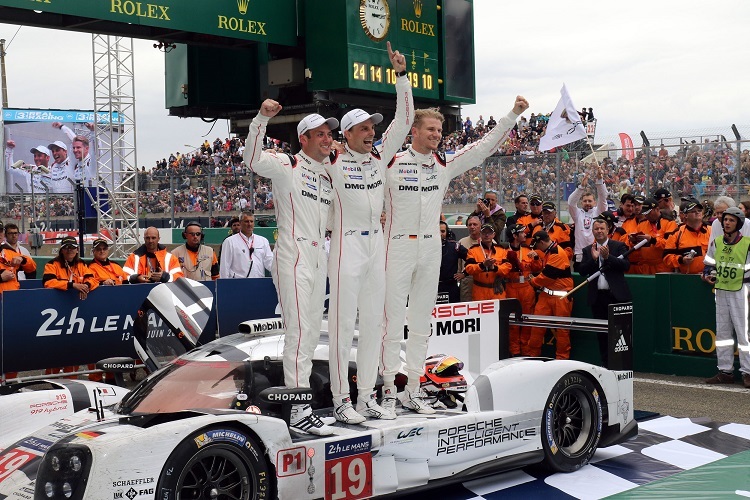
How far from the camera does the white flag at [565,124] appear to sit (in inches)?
424

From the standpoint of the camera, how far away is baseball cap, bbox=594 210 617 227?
10.6m

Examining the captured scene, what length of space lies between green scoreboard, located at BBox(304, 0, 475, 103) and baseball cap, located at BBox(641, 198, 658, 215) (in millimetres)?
7067

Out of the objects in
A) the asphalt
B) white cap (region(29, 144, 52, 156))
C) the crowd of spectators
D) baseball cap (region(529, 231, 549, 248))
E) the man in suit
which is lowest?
the asphalt

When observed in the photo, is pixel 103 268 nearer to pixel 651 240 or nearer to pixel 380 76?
pixel 651 240

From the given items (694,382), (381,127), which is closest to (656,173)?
(694,382)

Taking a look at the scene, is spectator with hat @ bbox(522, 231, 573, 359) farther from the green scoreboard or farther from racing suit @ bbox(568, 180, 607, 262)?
the green scoreboard

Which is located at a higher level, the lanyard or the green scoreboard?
the green scoreboard

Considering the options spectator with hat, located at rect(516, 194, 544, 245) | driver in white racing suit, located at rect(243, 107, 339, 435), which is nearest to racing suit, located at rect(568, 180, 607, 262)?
spectator with hat, located at rect(516, 194, 544, 245)

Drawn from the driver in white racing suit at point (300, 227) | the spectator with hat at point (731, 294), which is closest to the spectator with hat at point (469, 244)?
the spectator with hat at point (731, 294)

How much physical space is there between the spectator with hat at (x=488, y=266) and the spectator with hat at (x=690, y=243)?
6.18 feet

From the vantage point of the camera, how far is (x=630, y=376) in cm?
701

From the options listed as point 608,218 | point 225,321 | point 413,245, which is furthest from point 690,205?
point 413,245

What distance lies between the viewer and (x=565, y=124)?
1085cm

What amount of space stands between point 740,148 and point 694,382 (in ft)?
19.6
